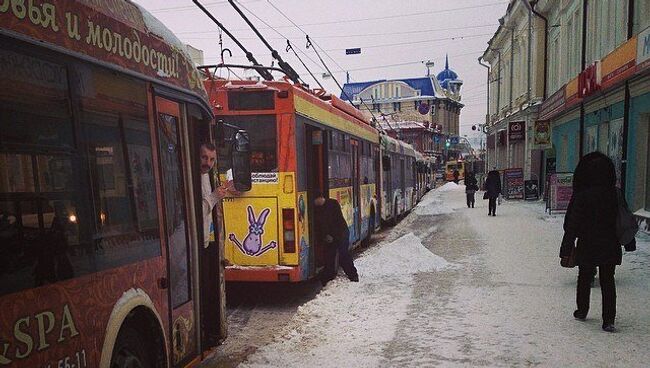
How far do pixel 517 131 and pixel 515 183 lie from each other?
133 inches

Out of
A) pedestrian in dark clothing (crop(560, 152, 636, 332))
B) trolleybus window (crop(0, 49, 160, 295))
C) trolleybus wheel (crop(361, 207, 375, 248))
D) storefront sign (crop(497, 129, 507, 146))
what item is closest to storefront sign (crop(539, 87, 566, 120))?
storefront sign (crop(497, 129, 507, 146))

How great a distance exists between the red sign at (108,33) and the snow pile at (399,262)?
229 inches

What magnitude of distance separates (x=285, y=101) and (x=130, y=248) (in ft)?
13.8

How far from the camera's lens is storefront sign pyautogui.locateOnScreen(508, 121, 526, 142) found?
2950 centimetres

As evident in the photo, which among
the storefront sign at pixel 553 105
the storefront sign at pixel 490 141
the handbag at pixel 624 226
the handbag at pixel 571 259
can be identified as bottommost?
the handbag at pixel 571 259

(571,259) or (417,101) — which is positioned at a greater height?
(417,101)

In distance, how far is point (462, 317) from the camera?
6.52 m

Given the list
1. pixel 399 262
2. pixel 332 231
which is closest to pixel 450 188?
pixel 399 262

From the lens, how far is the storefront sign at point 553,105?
828 inches

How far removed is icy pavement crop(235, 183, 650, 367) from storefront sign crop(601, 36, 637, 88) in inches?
167

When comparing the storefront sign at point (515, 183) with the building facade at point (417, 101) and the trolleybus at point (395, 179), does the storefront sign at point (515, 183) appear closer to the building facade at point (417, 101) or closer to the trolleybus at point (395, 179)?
the trolleybus at point (395, 179)

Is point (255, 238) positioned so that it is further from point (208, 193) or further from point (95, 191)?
point (95, 191)

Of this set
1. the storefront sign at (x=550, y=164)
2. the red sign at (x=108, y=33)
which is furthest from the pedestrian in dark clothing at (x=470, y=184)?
the red sign at (x=108, y=33)

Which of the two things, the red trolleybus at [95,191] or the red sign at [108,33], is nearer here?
the red trolleybus at [95,191]
